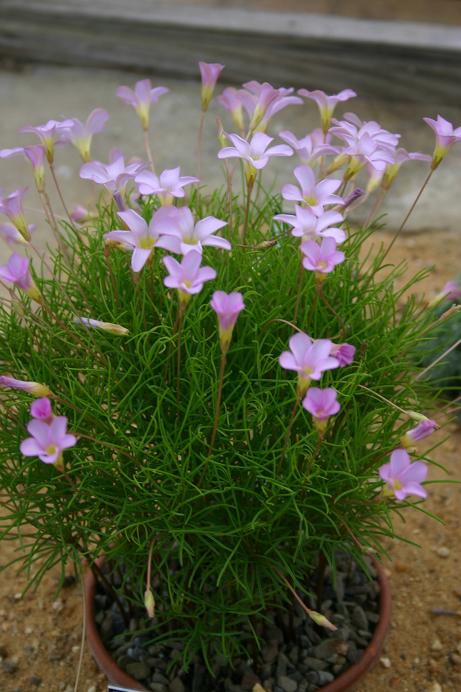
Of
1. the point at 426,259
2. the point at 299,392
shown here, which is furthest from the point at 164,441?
the point at 426,259

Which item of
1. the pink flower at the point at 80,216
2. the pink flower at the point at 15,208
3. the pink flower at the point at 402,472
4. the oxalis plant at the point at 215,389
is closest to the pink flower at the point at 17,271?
the oxalis plant at the point at 215,389

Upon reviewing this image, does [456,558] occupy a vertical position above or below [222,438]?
below

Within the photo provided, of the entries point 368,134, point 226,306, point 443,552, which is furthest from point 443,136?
point 443,552

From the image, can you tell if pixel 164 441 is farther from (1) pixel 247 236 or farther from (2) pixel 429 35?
(2) pixel 429 35

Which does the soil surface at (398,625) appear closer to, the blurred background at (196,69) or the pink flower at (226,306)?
the pink flower at (226,306)

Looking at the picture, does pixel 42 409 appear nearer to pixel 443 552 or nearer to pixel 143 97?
pixel 143 97

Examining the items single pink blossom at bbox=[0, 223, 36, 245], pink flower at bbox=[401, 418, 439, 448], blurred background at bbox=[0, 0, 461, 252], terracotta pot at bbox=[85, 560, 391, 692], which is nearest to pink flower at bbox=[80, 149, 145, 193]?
single pink blossom at bbox=[0, 223, 36, 245]
